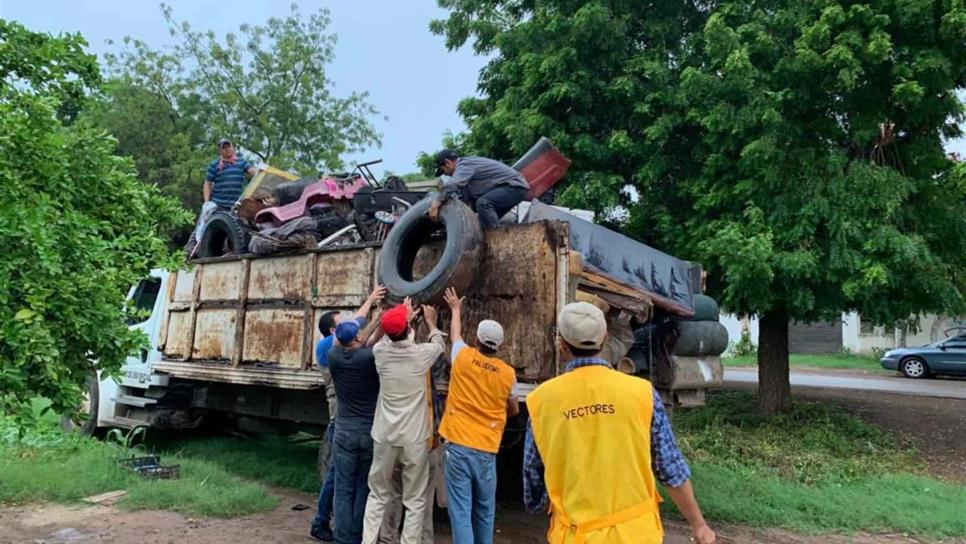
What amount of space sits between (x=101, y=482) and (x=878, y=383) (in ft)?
52.0

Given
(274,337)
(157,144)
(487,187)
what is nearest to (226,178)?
(274,337)

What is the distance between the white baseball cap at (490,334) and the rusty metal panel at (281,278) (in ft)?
6.70

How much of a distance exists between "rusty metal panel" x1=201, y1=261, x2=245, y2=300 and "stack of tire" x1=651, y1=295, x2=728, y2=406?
3620mm

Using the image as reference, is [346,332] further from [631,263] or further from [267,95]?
[267,95]

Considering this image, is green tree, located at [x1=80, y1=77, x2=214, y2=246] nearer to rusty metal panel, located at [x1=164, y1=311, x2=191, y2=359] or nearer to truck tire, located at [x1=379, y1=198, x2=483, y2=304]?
rusty metal panel, located at [x1=164, y1=311, x2=191, y2=359]

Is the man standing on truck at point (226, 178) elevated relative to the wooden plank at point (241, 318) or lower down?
elevated

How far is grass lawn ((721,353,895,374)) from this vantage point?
70.4 feet

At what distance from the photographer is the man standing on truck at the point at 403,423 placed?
427cm

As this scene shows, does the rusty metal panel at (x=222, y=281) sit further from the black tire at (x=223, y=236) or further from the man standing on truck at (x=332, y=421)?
the man standing on truck at (x=332, y=421)

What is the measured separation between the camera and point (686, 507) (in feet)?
7.17

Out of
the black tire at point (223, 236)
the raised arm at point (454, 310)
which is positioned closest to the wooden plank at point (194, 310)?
the black tire at point (223, 236)

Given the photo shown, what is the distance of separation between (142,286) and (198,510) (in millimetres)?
3174

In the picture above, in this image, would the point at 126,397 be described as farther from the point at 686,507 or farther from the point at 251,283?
the point at 686,507

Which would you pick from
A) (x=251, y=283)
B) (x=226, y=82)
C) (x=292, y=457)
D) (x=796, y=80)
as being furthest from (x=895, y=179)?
(x=226, y=82)
